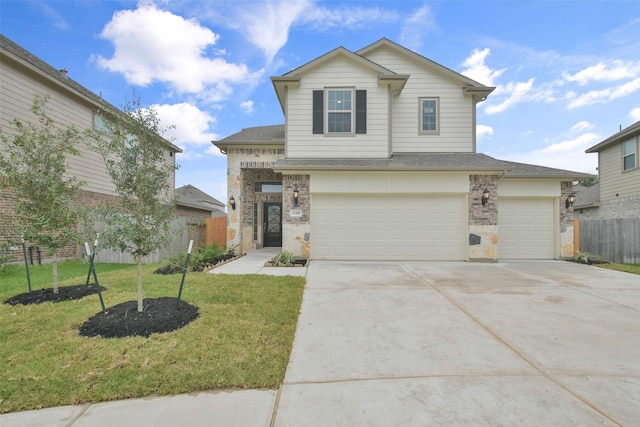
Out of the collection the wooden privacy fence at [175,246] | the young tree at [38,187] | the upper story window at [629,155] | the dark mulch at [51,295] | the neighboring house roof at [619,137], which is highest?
the neighboring house roof at [619,137]

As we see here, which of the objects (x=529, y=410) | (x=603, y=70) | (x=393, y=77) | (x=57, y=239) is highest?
(x=603, y=70)

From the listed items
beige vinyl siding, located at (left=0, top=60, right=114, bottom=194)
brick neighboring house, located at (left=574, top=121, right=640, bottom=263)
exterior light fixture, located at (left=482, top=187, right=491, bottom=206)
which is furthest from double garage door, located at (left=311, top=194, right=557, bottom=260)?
beige vinyl siding, located at (left=0, top=60, right=114, bottom=194)

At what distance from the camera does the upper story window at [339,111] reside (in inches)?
385

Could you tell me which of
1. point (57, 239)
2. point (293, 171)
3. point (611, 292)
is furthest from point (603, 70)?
point (57, 239)

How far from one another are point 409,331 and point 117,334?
3636mm

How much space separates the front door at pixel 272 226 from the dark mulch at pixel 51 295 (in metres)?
6.96

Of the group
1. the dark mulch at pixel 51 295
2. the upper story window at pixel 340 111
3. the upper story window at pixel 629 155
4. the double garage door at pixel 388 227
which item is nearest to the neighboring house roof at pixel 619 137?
the upper story window at pixel 629 155

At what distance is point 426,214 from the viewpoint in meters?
9.13

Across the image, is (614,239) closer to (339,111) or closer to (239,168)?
(339,111)

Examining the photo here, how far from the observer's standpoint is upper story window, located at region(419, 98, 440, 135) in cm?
1066

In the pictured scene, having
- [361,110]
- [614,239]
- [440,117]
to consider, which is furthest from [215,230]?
[614,239]

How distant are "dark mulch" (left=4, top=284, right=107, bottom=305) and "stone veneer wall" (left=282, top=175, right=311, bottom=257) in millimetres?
4820

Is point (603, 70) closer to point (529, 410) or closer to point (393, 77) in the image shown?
point (393, 77)

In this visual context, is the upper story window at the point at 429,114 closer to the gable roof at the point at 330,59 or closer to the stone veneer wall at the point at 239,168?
the gable roof at the point at 330,59
